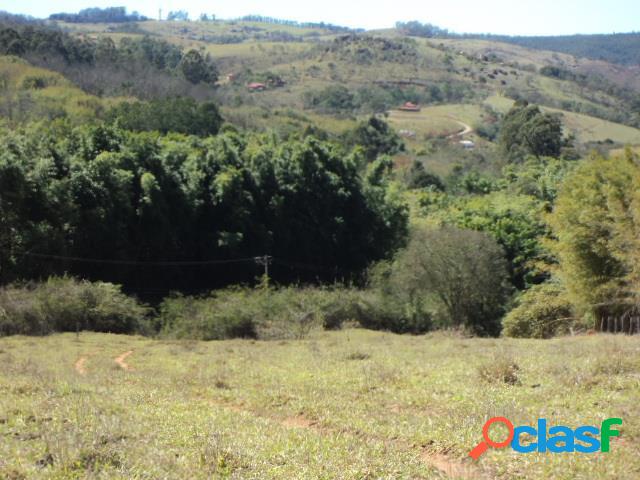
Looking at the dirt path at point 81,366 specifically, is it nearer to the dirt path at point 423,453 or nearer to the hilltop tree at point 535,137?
the dirt path at point 423,453

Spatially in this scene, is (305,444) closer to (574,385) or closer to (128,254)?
(574,385)

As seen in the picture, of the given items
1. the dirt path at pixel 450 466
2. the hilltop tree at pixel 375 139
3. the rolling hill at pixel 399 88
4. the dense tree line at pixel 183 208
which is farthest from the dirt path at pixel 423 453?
the rolling hill at pixel 399 88

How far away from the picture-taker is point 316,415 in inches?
385

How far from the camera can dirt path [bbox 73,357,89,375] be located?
16.5 m

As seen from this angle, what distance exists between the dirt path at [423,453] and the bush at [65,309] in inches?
756

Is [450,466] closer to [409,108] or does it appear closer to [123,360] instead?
[123,360]

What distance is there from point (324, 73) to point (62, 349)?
122m

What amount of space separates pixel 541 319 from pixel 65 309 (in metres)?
19.4

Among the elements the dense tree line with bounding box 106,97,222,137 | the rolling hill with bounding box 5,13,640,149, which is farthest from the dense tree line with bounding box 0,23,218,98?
the dense tree line with bounding box 106,97,222,137

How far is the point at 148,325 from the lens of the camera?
30.1m

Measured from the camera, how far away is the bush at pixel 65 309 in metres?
26.8

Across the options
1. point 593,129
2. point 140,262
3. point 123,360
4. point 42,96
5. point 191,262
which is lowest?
point 191,262

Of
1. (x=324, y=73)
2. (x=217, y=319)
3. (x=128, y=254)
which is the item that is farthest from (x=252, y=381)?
(x=324, y=73)

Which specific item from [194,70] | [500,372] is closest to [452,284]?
[500,372]
